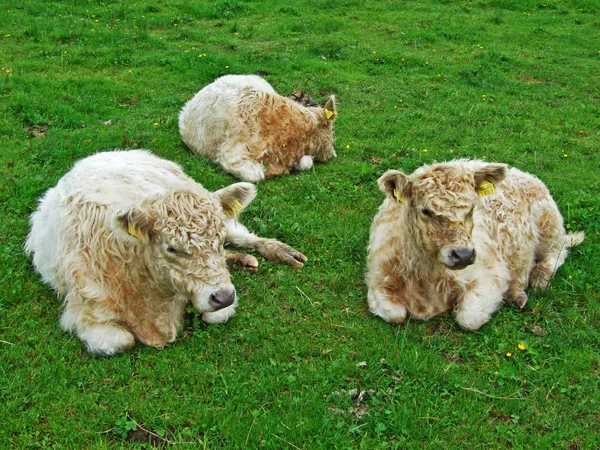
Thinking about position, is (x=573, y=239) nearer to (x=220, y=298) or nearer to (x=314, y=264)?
(x=314, y=264)

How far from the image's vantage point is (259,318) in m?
6.02

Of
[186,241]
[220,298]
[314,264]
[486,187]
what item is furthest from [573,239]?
[186,241]

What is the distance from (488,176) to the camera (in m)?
6.00

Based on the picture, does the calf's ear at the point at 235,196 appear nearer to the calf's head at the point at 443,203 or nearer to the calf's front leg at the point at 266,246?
the calf's front leg at the point at 266,246

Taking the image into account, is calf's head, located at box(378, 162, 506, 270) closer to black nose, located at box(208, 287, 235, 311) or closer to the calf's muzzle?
the calf's muzzle

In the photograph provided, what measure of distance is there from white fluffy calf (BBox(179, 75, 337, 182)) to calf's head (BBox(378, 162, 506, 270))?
3905 mm

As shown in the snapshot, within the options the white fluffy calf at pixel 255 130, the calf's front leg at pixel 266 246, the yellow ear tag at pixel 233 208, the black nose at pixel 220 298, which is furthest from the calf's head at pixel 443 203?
the white fluffy calf at pixel 255 130

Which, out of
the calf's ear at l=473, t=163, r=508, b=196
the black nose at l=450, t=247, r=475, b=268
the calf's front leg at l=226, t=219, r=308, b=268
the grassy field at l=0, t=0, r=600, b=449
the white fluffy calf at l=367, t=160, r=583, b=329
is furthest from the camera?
the calf's front leg at l=226, t=219, r=308, b=268

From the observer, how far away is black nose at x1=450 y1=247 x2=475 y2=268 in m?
5.36

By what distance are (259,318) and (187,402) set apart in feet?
4.55

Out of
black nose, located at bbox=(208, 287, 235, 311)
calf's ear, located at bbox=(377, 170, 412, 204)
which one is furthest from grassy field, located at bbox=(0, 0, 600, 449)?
calf's ear, located at bbox=(377, 170, 412, 204)

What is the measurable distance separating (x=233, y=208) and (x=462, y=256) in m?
2.28

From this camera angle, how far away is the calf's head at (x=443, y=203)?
18.0 ft

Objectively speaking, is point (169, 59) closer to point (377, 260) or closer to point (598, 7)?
point (377, 260)
